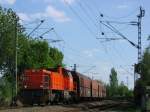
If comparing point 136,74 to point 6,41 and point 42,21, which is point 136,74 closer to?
point 42,21

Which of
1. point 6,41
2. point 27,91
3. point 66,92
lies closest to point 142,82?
point 66,92

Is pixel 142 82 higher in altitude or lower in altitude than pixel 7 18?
lower

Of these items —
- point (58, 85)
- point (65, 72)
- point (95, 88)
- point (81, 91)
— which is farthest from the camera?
point (95, 88)

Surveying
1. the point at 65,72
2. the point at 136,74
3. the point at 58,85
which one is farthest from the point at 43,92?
the point at 136,74

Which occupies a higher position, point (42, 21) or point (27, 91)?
point (42, 21)

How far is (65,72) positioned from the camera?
52438 millimetres

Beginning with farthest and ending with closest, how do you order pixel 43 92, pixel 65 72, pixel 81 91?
1. pixel 81 91
2. pixel 65 72
3. pixel 43 92

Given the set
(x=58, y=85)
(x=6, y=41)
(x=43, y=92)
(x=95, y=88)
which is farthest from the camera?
(x=95, y=88)

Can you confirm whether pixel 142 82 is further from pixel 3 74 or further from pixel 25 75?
pixel 3 74

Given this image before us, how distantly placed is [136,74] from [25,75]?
13.1 meters

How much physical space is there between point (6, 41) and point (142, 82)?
26150 mm

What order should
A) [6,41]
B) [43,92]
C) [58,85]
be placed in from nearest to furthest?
[43,92] → [58,85] → [6,41]

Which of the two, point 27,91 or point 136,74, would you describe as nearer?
point 27,91

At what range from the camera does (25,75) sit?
45719 millimetres
